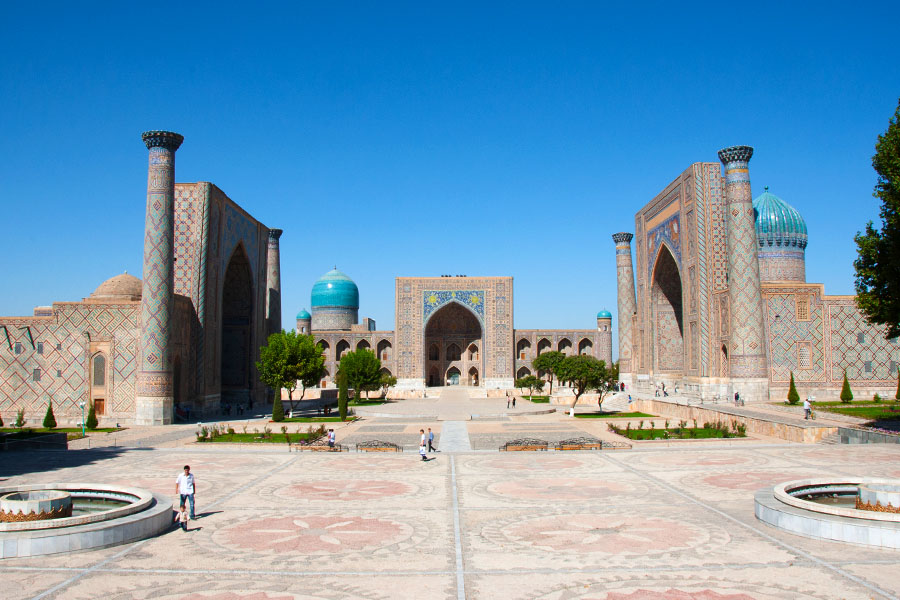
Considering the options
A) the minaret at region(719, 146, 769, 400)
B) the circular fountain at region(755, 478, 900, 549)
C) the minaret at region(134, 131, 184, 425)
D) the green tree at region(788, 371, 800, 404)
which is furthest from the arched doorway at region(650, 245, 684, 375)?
the circular fountain at region(755, 478, 900, 549)

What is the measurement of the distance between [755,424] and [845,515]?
1046cm

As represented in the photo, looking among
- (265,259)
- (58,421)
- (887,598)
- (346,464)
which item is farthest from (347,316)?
(887,598)

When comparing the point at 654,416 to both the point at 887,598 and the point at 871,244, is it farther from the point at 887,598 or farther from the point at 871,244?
the point at 887,598

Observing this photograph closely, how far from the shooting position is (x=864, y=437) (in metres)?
14.0

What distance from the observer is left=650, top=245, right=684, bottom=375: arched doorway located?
102ft

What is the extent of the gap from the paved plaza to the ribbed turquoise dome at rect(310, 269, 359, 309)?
37.1 metres

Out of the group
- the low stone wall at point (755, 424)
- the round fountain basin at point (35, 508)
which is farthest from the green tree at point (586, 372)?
the round fountain basin at point (35, 508)

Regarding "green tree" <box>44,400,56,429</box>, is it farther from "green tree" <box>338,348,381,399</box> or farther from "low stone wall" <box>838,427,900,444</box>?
"low stone wall" <box>838,427,900,444</box>

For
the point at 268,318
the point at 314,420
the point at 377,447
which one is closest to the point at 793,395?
the point at 377,447

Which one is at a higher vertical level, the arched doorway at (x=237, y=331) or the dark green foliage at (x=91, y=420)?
the arched doorway at (x=237, y=331)

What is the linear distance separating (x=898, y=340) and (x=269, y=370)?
2168 cm

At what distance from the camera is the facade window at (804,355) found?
24156 millimetres

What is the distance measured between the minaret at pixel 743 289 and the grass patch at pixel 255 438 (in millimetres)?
15056

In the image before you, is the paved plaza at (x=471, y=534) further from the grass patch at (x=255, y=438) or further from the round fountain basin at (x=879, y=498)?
the grass patch at (x=255, y=438)
